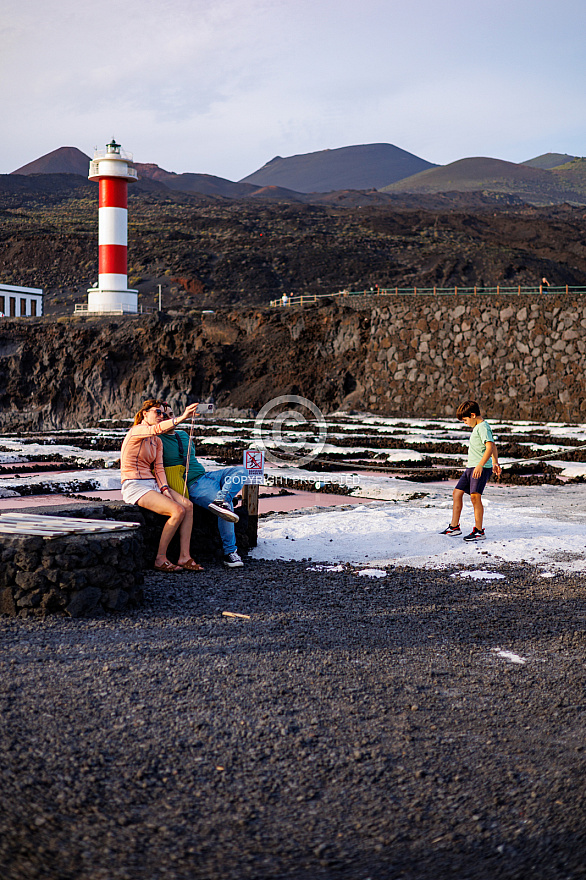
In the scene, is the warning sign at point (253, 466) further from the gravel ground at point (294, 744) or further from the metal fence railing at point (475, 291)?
the metal fence railing at point (475, 291)

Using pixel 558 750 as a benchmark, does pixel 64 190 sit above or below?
above

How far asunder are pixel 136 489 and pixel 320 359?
30.8m

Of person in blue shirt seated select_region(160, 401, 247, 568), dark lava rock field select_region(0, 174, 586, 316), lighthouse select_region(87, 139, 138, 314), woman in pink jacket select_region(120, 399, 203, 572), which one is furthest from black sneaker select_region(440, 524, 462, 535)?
dark lava rock field select_region(0, 174, 586, 316)

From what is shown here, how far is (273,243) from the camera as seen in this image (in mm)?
77688

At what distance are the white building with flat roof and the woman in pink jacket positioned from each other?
53.1 m

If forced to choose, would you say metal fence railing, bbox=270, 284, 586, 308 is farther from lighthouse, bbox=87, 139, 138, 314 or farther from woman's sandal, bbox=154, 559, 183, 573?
woman's sandal, bbox=154, 559, 183, 573

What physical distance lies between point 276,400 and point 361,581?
28.2 m

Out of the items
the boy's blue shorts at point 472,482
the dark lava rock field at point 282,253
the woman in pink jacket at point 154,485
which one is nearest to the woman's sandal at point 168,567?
the woman in pink jacket at point 154,485

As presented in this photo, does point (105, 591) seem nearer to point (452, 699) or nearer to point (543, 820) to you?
point (452, 699)

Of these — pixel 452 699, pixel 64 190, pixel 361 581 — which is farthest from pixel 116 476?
pixel 64 190

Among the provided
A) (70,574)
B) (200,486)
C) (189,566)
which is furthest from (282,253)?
(70,574)

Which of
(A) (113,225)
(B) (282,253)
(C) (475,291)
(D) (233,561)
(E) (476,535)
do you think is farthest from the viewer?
(B) (282,253)

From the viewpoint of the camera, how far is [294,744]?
11.8ft

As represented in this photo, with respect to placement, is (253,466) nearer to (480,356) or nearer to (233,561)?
(233,561)
